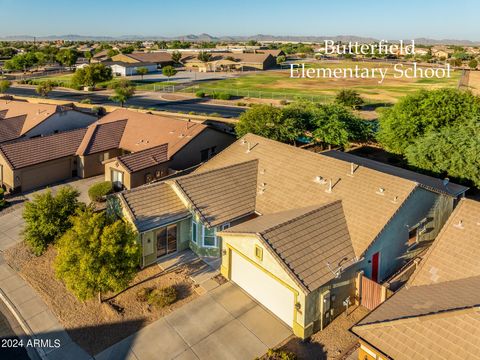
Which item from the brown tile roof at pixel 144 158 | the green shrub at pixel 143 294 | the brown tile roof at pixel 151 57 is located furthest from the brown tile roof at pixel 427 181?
the brown tile roof at pixel 151 57

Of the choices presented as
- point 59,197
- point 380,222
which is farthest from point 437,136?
point 59,197

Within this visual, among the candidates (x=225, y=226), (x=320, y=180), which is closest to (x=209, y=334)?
(x=225, y=226)

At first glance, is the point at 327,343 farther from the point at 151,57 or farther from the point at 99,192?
the point at 151,57

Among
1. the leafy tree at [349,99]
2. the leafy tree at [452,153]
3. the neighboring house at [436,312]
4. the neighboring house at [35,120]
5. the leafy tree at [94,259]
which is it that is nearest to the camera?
the neighboring house at [436,312]

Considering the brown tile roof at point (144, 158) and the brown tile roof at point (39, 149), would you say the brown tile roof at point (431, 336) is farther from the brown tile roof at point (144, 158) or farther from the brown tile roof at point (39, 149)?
the brown tile roof at point (39, 149)

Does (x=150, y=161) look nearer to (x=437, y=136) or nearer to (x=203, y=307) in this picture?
(x=203, y=307)
